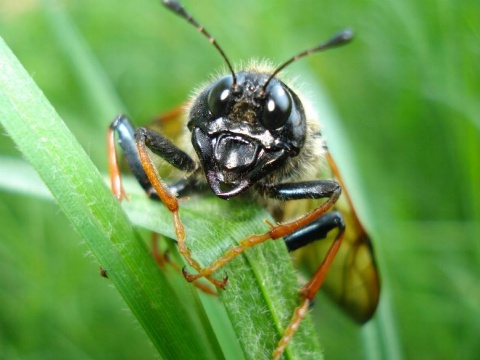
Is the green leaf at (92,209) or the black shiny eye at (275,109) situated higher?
the black shiny eye at (275,109)

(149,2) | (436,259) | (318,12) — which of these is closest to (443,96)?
(436,259)

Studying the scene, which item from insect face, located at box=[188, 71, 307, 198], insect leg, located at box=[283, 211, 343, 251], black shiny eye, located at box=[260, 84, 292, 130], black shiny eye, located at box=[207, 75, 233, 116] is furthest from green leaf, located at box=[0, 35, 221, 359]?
insect leg, located at box=[283, 211, 343, 251]

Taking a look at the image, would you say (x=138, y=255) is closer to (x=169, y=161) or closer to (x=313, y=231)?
(x=169, y=161)

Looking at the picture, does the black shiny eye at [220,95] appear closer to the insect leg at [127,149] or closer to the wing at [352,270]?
the insect leg at [127,149]

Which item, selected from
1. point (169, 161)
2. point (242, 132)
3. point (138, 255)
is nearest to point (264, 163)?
point (242, 132)

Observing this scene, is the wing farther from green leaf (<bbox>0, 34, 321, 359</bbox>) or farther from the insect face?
green leaf (<bbox>0, 34, 321, 359</bbox>)

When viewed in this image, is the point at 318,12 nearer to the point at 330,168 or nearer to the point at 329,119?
the point at 329,119

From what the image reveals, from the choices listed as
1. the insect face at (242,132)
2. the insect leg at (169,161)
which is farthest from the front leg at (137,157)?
the insect face at (242,132)

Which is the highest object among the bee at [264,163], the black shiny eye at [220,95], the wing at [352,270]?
the black shiny eye at [220,95]
